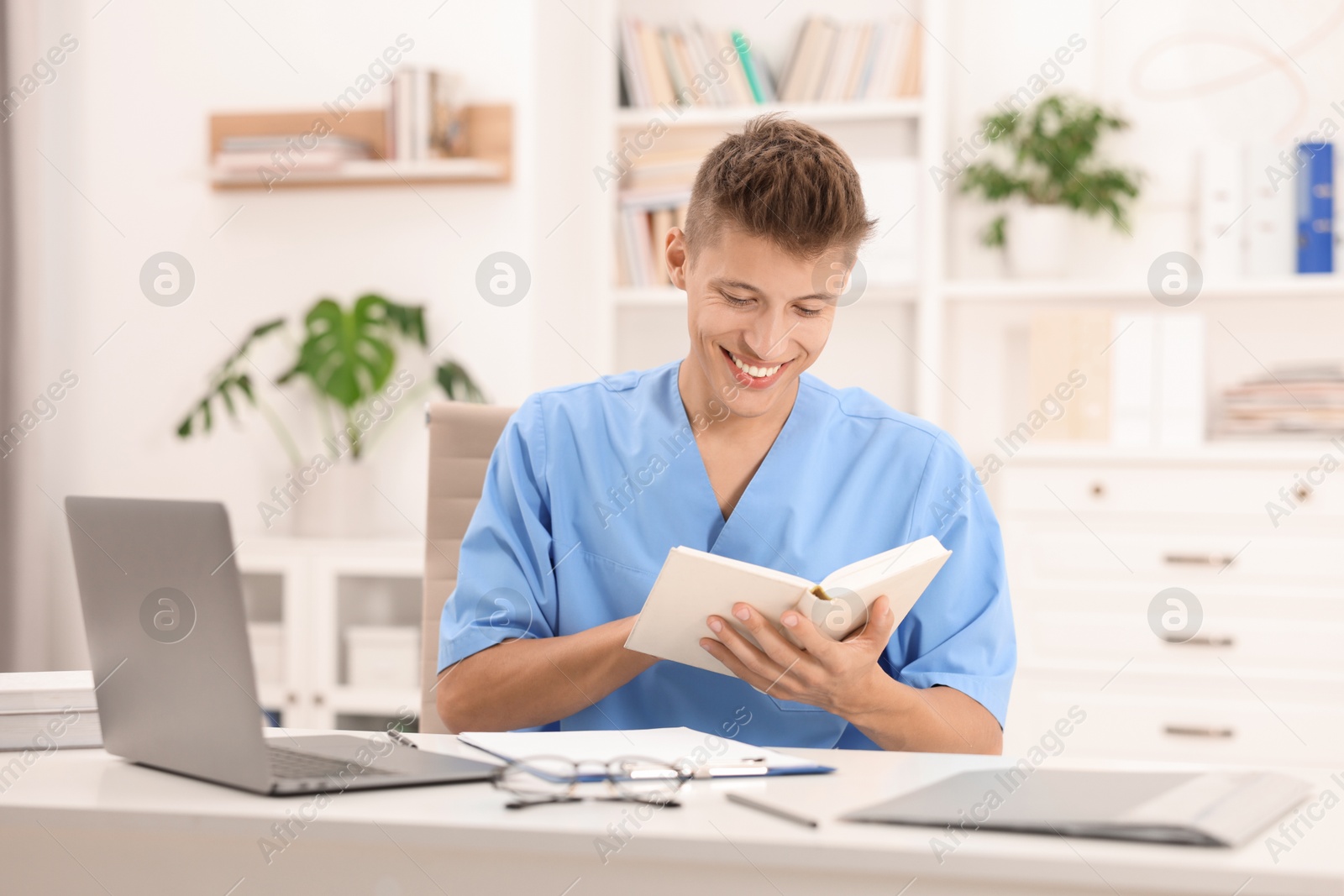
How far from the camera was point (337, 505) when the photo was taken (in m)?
2.89

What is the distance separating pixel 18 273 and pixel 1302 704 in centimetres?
310

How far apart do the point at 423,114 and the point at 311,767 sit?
7.56ft

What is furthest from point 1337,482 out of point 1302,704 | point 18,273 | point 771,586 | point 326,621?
point 18,273

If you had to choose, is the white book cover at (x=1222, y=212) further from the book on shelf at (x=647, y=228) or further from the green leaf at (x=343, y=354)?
the green leaf at (x=343, y=354)

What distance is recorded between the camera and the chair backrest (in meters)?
1.52

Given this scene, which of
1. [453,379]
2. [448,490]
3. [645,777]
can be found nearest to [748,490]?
[448,490]

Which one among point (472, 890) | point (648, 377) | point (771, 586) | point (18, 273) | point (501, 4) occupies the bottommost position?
point (472, 890)

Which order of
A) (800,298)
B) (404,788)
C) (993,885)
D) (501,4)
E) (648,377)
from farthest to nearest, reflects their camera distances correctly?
(501,4) < (648,377) < (800,298) < (404,788) < (993,885)

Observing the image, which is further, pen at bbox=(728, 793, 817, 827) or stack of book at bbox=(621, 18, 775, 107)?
stack of book at bbox=(621, 18, 775, 107)

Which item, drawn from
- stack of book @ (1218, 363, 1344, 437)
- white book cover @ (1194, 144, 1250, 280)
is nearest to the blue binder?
white book cover @ (1194, 144, 1250, 280)

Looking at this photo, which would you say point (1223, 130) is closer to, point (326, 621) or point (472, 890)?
point (326, 621)

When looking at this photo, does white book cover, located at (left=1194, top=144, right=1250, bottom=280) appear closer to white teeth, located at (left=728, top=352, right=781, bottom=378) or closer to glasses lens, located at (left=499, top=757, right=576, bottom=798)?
white teeth, located at (left=728, top=352, right=781, bottom=378)

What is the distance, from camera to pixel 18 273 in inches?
114

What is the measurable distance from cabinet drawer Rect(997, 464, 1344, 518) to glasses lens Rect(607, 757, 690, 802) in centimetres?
203
